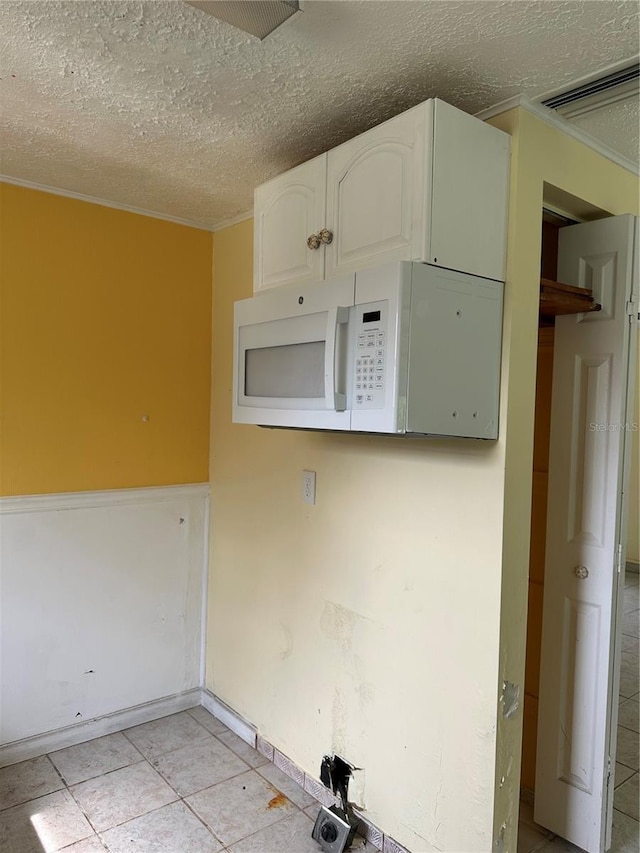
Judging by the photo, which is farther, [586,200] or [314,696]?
[314,696]

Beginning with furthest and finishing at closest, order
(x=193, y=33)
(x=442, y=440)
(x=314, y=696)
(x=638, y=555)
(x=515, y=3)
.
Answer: (x=638, y=555), (x=314, y=696), (x=442, y=440), (x=193, y=33), (x=515, y=3)

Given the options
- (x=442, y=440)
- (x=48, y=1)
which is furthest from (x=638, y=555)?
(x=48, y=1)

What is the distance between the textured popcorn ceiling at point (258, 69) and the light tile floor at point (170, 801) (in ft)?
7.29

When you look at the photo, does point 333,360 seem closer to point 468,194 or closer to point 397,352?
point 397,352

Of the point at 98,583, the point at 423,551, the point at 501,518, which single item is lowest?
the point at 98,583

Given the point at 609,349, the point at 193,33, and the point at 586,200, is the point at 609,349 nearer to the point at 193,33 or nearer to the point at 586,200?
the point at 586,200

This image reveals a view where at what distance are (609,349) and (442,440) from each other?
62 cm

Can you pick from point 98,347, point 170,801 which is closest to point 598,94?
point 98,347

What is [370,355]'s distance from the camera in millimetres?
1497

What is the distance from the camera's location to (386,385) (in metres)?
1.45

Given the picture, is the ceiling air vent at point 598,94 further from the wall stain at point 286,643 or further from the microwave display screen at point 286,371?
the wall stain at point 286,643

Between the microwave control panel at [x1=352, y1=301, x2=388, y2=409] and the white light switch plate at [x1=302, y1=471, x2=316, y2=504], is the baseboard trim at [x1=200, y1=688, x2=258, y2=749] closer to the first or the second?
the white light switch plate at [x1=302, y1=471, x2=316, y2=504]

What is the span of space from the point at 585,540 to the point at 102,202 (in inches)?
87.1

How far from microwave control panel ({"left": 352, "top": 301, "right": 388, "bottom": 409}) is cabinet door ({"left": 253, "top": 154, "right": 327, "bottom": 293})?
0.31 meters
